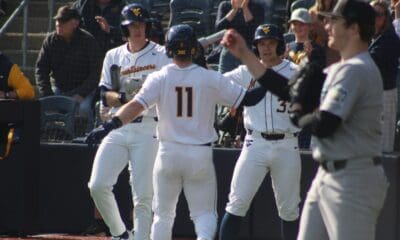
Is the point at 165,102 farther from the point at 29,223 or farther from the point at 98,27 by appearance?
the point at 98,27

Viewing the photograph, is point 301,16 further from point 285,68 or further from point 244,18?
point 244,18

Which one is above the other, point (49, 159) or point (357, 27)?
point (357, 27)

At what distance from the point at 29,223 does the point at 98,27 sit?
2.95m

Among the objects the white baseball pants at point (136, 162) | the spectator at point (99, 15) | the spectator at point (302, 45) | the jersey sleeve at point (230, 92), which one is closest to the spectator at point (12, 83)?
the white baseball pants at point (136, 162)

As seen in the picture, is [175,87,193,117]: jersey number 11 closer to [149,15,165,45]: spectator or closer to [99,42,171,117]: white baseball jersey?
[99,42,171,117]: white baseball jersey

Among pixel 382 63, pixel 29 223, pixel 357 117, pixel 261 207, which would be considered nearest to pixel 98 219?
pixel 29 223

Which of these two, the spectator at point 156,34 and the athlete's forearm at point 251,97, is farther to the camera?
the spectator at point 156,34

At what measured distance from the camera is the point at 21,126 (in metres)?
9.16

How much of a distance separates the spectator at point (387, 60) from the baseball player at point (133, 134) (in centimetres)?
178

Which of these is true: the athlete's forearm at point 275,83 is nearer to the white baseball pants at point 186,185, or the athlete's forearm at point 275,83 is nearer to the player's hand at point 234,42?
the player's hand at point 234,42

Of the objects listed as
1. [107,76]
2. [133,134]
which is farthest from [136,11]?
[133,134]

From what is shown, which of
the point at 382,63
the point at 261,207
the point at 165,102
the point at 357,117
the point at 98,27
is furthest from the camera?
the point at 98,27

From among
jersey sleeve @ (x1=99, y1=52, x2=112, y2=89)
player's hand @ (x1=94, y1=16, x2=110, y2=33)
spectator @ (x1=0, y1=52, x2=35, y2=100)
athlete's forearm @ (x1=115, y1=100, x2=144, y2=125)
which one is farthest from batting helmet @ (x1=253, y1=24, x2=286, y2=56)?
player's hand @ (x1=94, y1=16, x2=110, y2=33)

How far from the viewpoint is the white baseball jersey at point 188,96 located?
Result: 688 centimetres
